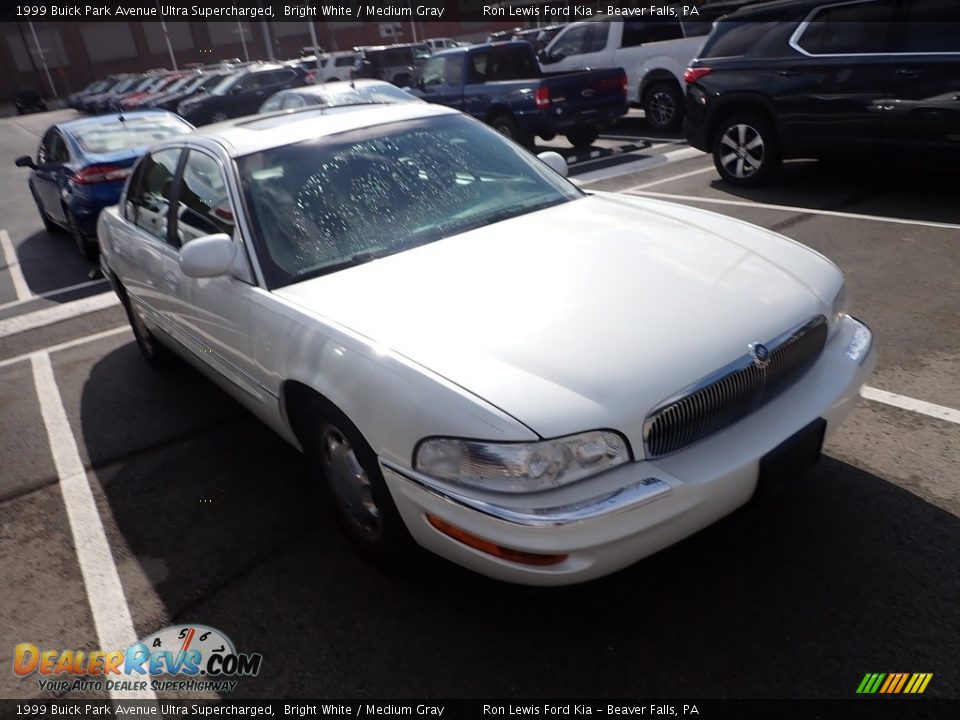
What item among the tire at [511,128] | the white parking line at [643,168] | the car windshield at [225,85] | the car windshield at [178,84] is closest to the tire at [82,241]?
the white parking line at [643,168]

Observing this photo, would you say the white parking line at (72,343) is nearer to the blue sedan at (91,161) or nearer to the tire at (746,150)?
the blue sedan at (91,161)

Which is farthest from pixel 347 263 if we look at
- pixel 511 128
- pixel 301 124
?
pixel 511 128

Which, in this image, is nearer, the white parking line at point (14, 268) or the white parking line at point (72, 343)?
the white parking line at point (72, 343)

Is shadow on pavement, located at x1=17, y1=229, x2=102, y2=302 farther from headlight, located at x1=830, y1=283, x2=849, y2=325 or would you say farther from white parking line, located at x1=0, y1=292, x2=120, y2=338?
headlight, located at x1=830, y1=283, x2=849, y2=325

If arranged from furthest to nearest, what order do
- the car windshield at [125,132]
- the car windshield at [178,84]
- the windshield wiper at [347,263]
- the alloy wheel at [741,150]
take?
the car windshield at [178,84] < the car windshield at [125,132] < the alloy wheel at [741,150] < the windshield wiper at [347,263]

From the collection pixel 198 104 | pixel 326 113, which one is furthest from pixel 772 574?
pixel 198 104

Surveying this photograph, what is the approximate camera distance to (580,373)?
236 cm

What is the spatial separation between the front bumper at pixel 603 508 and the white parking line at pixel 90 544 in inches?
47.3

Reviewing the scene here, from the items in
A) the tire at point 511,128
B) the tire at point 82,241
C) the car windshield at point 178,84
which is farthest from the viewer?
the car windshield at point 178,84

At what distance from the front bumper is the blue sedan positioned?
7.35 m

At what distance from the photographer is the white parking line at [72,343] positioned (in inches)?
238

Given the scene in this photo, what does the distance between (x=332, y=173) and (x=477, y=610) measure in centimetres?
199

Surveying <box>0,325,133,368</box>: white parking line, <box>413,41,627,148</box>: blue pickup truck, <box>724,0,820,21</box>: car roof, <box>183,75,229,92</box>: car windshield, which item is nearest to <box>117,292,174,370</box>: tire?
<box>0,325,133,368</box>: white parking line

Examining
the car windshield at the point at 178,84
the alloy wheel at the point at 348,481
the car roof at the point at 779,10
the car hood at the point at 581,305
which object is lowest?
the car windshield at the point at 178,84
